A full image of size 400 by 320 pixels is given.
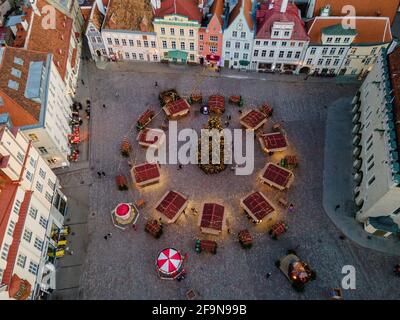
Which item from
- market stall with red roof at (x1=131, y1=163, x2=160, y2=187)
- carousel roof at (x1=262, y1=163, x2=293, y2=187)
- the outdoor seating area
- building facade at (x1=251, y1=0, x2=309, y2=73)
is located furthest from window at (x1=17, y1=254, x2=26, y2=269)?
building facade at (x1=251, y1=0, x2=309, y2=73)

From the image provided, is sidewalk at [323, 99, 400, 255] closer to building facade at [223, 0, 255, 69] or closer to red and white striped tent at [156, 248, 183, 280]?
building facade at [223, 0, 255, 69]

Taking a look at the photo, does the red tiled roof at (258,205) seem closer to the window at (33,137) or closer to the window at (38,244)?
the window at (38,244)

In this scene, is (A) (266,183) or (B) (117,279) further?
(A) (266,183)

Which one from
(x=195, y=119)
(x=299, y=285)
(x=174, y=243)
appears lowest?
(x=299, y=285)

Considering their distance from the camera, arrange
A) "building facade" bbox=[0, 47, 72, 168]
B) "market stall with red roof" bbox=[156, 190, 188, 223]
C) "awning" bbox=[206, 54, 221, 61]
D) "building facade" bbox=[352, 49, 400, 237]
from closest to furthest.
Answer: "building facade" bbox=[352, 49, 400, 237] → "building facade" bbox=[0, 47, 72, 168] → "market stall with red roof" bbox=[156, 190, 188, 223] → "awning" bbox=[206, 54, 221, 61]

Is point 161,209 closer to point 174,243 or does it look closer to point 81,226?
point 174,243

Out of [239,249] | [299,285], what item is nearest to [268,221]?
[239,249]

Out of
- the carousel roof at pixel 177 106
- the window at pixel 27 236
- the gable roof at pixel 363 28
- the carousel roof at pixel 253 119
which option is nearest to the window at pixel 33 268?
the window at pixel 27 236
